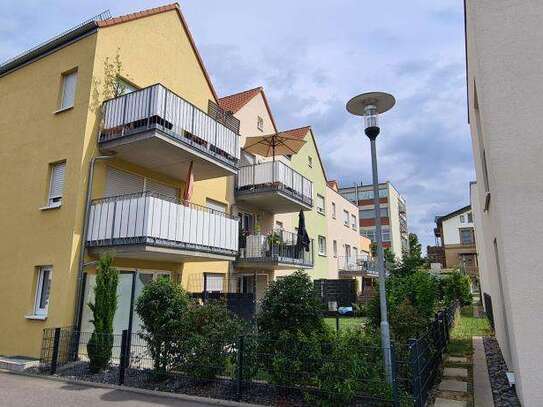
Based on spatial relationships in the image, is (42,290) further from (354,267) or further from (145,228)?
(354,267)

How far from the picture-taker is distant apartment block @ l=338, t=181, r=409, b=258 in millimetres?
63938

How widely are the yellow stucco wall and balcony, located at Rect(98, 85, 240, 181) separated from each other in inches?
19.5

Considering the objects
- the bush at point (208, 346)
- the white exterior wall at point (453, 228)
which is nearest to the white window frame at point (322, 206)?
the bush at point (208, 346)

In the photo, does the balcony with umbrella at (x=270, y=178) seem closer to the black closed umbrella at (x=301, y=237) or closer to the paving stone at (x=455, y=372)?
the black closed umbrella at (x=301, y=237)

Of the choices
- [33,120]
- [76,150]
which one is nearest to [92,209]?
[76,150]

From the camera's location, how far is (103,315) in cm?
A: 965

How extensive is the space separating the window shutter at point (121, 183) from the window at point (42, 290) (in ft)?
9.05

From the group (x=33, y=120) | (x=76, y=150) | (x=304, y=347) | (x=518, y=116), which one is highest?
(x=33, y=120)

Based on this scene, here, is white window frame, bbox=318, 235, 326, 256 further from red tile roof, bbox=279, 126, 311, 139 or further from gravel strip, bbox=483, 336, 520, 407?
gravel strip, bbox=483, 336, 520, 407

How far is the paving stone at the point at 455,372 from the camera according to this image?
880cm

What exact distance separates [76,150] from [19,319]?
4946 mm

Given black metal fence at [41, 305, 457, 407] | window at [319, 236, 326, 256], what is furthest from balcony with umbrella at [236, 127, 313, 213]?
black metal fence at [41, 305, 457, 407]

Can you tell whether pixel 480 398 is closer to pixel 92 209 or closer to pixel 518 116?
pixel 518 116

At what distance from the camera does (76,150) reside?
1135 cm
